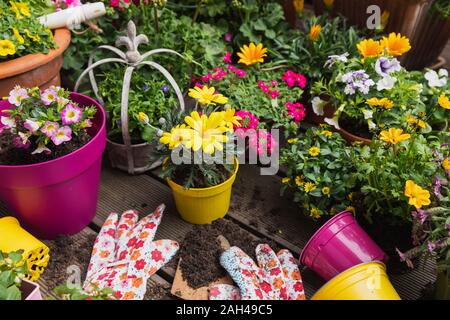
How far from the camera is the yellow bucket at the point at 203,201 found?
1.44 metres

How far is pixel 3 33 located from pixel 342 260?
4.35 feet

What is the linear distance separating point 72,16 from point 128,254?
3.06ft

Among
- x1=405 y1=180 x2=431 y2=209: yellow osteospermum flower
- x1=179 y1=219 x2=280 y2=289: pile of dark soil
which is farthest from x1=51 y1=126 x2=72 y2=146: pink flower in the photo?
x1=405 y1=180 x2=431 y2=209: yellow osteospermum flower

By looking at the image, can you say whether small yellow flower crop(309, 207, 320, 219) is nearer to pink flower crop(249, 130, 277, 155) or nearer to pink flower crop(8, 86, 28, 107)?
pink flower crop(249, 130, 277, 155)

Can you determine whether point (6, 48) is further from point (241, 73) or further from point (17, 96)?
point (241, 73)

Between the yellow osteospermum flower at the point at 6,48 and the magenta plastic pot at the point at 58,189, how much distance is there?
160mm

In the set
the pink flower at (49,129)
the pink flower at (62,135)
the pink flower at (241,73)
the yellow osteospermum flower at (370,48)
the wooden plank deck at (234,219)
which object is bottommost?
the wooden plank deck at (234,219)

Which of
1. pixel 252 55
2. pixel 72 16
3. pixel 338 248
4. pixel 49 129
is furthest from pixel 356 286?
pixel 72 16

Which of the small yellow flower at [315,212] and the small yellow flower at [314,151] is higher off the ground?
the small yellow flower at [314,151]

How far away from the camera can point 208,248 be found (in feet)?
4.77

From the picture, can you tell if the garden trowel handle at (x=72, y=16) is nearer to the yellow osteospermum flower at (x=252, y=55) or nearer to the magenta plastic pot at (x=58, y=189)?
the magenta plastic pot at (x=58, y=189)

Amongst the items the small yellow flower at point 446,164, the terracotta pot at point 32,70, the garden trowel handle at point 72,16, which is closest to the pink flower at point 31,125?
the terracotta pot at point 32,70

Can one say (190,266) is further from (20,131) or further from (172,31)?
(172,31)
